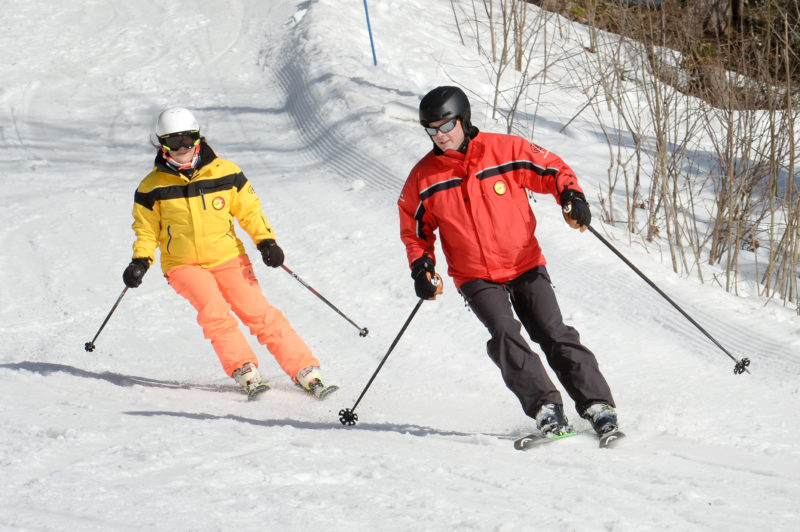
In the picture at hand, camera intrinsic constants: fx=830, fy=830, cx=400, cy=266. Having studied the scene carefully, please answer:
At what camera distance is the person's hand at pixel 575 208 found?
3.50m

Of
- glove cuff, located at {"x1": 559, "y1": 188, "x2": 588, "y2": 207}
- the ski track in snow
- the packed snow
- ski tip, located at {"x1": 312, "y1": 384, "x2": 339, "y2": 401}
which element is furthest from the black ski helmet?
the ski track in snow

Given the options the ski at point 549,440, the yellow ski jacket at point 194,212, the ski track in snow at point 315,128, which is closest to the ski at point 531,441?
the ski at point 549,440

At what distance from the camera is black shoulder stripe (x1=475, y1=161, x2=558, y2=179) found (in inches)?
140

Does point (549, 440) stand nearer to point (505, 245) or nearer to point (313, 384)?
point (505, 245)

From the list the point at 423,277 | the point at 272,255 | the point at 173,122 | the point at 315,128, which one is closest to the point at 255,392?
the point at 272,255

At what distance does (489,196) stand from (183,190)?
5.77 feet

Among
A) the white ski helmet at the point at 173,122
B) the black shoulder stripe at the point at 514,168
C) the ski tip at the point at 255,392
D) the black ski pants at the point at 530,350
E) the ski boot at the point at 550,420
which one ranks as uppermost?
the black shoulder stripe at the point at 514,168

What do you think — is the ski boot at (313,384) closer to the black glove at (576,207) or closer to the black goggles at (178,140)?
the black goggles at (178,140)

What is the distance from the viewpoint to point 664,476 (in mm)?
3002

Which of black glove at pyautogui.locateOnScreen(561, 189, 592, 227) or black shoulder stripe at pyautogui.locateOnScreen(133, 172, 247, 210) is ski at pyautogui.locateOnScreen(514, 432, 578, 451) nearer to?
black glove at pyautogui.locateOnScreen(561, 189, 592, 227)

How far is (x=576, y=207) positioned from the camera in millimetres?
3510

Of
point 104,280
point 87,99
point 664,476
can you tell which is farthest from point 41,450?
point 87,99

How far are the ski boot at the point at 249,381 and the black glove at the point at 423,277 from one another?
1247 mm

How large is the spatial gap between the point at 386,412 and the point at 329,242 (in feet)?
8.88
